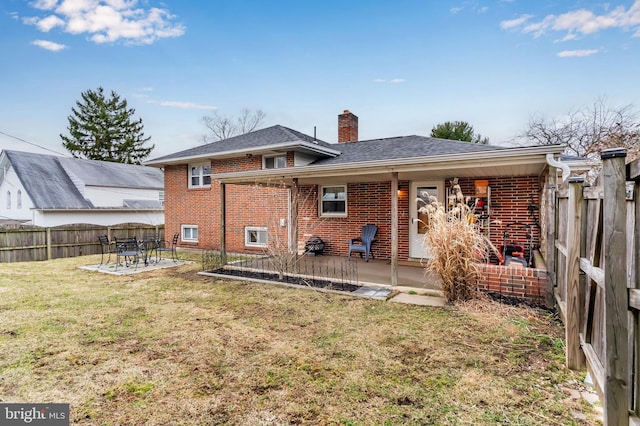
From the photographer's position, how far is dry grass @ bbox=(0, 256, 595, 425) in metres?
2.68

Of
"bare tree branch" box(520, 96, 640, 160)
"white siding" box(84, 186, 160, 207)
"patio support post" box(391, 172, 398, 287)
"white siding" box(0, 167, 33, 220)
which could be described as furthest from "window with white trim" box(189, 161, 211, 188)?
"bare tree branch" box(520, 96, 640, 160)

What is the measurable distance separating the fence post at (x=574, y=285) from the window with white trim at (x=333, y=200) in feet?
24.2

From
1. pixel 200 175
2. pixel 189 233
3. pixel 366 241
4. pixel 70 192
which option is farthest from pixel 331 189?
pixel 70 192

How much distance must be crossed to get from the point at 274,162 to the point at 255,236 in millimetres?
2713

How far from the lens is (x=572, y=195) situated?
3.37 meters

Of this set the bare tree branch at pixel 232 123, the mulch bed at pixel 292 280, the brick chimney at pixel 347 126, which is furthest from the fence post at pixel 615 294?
the bare tree branch at pixel 232 123

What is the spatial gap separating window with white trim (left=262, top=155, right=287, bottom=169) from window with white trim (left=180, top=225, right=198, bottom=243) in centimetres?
415

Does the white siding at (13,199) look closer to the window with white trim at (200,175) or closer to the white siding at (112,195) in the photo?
the white siding at (112,195)

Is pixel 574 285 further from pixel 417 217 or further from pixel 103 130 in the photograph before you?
pixel 103 130

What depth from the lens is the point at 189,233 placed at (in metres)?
13.6

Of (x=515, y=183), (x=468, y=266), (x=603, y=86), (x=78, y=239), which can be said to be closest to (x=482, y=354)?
(x=468, y=266)

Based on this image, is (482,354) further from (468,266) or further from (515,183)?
(515,183)

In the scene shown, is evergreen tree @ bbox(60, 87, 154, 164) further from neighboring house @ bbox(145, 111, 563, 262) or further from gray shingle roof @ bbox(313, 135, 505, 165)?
gray shingle roof @ bbox(313, 135, 505, 165)

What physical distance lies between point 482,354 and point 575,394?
0.92 m
